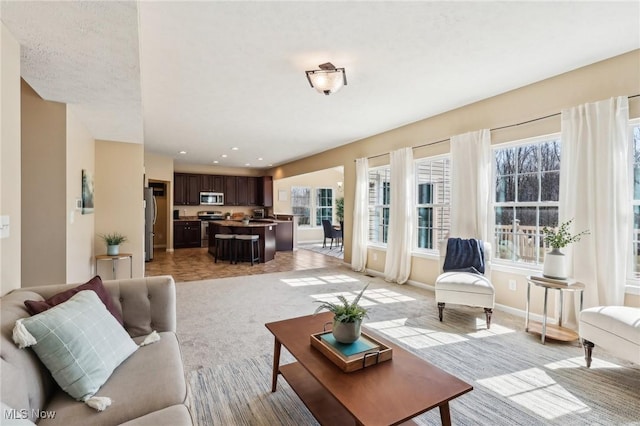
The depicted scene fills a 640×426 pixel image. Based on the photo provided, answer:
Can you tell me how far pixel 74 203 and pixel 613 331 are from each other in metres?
4.99

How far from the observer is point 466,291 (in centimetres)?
325

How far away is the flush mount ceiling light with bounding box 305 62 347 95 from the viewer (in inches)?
113

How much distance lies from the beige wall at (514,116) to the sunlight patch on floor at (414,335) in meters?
1.26

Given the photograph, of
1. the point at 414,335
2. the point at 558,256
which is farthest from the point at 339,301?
the point at 558,256

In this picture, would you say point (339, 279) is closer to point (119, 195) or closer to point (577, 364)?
point (577, 364)

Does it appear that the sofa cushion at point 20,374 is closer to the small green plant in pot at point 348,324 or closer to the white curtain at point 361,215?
the small green plant in pot at point 348,324

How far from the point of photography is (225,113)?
4445mm

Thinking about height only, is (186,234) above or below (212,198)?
below

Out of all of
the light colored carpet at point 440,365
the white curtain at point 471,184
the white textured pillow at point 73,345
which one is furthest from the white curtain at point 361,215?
the white textured pillow at point 73,345

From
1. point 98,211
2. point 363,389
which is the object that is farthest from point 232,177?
point 363,389

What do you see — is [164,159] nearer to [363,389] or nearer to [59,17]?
[59,17]

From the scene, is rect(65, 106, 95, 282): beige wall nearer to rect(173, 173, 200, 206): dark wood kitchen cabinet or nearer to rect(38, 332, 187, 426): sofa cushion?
rect(38, 332, 187, 426): sofa cushion

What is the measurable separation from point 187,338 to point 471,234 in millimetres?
3536

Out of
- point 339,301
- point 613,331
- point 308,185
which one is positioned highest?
point 308,185
